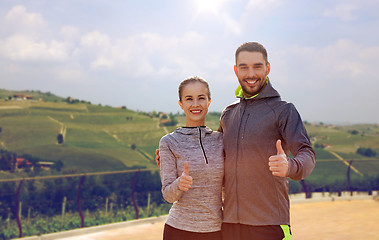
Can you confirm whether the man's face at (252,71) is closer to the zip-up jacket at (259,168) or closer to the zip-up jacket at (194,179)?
the zip-up jacket at (259,168)

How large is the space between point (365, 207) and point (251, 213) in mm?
9965

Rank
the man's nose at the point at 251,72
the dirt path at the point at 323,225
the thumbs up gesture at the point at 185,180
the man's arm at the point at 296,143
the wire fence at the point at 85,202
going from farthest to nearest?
the wire fence at the point at 85,202 < the dirt path at the point at 323,225 < the man's nose at the point at 251,72 < the thumbs up gesture at the point at 185,180 < the man's arm at the point at 296,143

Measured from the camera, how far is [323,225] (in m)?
8.81

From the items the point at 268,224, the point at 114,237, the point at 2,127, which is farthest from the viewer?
A: the point at 2,127

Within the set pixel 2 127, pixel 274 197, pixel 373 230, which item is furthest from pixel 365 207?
pixel 2 127

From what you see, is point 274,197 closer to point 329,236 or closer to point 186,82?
point 186,82

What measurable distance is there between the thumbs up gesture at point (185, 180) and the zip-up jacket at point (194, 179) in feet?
0.24

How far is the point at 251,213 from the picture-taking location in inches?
102

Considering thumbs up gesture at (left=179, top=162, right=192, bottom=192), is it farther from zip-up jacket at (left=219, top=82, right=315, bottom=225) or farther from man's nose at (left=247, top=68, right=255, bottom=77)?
man's nose at (left=247, top=68, right=255, bottom=77)

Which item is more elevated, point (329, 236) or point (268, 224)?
point (268, 224)

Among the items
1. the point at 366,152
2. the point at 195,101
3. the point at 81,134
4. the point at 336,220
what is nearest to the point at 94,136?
the point at 81,134

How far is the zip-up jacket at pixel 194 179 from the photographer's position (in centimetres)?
257

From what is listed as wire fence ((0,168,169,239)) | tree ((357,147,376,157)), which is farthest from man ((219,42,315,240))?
tree ((357,147,376,157))

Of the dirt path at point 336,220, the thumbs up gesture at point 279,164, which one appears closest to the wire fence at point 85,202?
the dirt path at point 336,220
